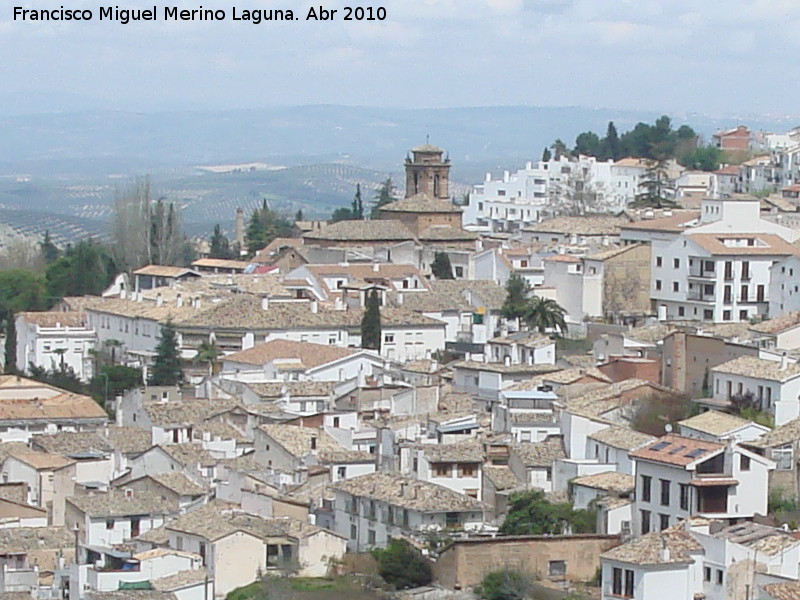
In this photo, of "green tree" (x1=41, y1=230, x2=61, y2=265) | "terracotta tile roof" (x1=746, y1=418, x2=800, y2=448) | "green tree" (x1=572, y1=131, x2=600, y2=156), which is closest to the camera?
"terracotta tile roof" (x1=746, y1=418, x2=800, y2=448)

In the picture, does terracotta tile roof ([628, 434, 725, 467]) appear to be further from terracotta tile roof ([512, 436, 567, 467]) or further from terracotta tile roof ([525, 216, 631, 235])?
terracotta tile roof ([525, 216, 631, 235])

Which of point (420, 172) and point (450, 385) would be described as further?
point (420, 172)

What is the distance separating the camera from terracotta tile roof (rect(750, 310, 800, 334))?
3538 centimetres

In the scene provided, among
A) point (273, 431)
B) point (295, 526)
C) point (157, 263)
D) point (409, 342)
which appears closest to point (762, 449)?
point (295, 526)

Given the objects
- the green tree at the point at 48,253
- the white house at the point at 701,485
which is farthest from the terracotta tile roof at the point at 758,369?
the green tree at the point at 48,253

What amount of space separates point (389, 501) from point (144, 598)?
4.35 metres

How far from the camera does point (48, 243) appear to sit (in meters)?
63.9

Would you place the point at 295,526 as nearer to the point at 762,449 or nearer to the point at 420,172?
the point at 762,449

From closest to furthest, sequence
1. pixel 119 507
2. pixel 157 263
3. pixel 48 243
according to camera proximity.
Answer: pixel 119 507 < pixel 157 263 < pixel 48 243

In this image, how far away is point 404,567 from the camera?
26.7 m

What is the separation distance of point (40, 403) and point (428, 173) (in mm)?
23173

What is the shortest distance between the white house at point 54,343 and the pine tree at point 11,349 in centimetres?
16

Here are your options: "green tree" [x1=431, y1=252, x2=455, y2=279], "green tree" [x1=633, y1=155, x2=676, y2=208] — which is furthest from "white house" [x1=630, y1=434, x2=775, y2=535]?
"green tree" [x1=633, y1=155, x2=676, y2=208]

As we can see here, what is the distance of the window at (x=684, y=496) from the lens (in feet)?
86.9
